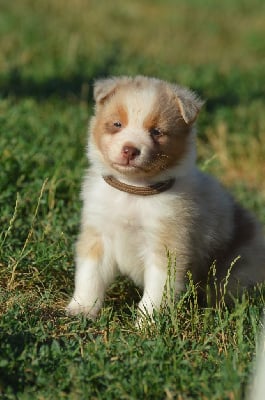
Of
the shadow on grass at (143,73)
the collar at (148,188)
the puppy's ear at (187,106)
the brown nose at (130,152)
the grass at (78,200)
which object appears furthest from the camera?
the shadow on grass at (143,73)

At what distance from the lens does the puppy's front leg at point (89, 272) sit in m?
4.89

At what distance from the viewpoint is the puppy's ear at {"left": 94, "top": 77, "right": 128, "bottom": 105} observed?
190 inches

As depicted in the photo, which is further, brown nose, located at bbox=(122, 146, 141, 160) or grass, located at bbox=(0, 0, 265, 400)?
brown nose, located at bbox=(122, 146, 141, 160)

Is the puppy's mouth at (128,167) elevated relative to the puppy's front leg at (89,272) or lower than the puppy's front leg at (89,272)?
elevated

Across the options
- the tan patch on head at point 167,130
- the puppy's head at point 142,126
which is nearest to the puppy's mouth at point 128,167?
the puppy's head at point 142,126

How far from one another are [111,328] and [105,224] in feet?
2.61

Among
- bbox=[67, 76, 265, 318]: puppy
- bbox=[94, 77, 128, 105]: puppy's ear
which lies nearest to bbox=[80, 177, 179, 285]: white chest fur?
bbox=[67, 76, 265, 318]: puppy

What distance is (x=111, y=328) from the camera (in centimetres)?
434

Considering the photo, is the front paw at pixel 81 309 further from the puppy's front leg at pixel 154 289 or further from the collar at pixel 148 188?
the collar at pixel 148 188

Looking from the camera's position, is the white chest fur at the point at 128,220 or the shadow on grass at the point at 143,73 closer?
the white chest fur at the point at 128,220

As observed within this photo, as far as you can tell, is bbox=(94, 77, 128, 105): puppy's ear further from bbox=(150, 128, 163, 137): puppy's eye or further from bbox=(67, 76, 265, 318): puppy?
bbox=(150, 128, 163, 137): puppy's eye

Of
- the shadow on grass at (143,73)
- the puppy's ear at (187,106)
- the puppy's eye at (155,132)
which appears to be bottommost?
the puppy's eye at (155,132)

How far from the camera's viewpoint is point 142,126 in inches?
179

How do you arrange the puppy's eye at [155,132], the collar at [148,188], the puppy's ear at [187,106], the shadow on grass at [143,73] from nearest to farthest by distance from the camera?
the puppy's eye at [155,132] < the puppy's ear at [187,106] < the collar at [148,188] < the shadow on grass at [143,73]
